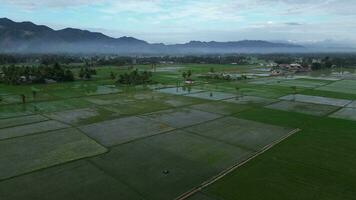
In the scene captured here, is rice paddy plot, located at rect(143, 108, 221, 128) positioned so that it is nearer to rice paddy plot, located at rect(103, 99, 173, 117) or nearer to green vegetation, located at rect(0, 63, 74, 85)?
rice paddy plot, located at rect(103, 99, 173, 117)

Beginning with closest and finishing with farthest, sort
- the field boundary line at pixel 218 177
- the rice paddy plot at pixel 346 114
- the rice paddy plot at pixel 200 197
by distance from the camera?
the rice paddy plot at pixel 200 197
the field boundary line at pixel 218 177
the rice paddy plot at pixel 346 114

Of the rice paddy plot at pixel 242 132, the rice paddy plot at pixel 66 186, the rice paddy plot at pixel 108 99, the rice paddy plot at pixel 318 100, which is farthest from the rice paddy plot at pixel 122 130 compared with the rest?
the rice paddy plot at pixel 318 100

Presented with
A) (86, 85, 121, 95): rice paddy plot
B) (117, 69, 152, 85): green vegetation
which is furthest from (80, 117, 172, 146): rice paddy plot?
(117, 69, 152, 85): green vegetation

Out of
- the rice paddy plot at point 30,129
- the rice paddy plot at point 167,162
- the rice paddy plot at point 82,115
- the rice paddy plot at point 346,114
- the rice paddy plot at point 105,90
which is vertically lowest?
the rice paddy plot at point 167,162

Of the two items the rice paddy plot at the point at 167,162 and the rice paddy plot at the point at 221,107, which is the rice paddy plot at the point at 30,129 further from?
the rice paddy plot at the point at 221,107

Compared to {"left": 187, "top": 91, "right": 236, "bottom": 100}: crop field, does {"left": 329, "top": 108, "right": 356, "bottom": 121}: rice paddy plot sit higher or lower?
lower

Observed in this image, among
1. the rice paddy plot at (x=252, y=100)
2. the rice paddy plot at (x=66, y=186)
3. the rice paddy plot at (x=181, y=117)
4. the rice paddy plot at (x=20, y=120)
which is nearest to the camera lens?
the rice paddy plot at (x=66, y=186)

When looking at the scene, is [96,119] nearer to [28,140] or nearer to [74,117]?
[74,117]
